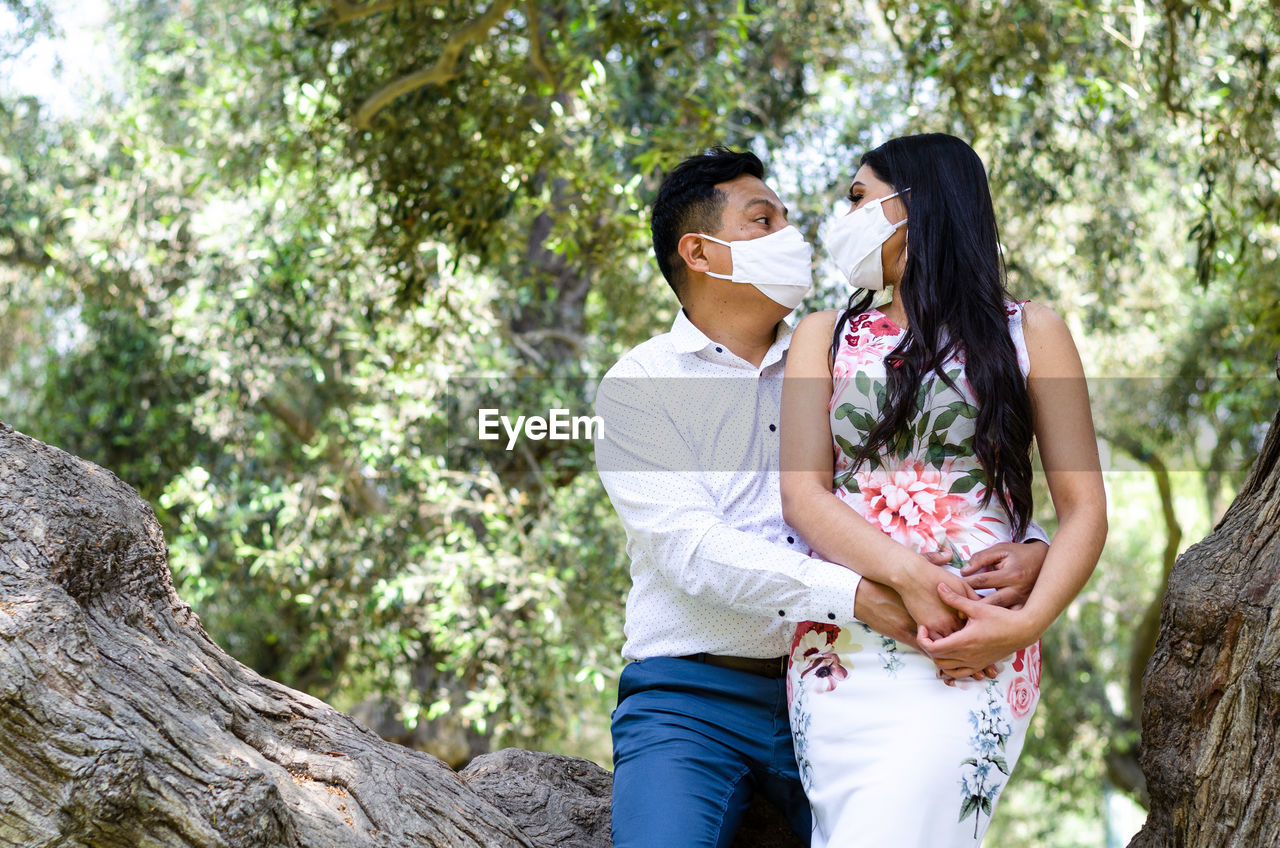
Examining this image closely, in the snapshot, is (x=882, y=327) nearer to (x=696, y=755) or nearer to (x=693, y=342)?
(x=693, y=342)

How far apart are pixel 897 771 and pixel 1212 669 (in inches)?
26.6

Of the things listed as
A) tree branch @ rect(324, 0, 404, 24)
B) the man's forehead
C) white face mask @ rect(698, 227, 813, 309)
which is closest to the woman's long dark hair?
white face mask @ rect(698, 227, 813, 309)

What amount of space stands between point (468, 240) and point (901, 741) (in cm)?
376

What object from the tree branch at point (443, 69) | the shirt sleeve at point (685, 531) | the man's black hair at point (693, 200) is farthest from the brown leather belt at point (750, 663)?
the tree branch at point (443, 69)

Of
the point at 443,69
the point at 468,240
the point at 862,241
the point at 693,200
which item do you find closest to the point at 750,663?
the point at 862,241

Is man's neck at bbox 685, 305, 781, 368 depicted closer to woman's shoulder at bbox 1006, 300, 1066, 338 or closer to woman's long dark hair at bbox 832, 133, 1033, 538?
woman's long dark hair at bbox 832, 133, 1033, 538

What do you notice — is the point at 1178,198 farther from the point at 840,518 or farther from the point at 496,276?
the point at 840,518

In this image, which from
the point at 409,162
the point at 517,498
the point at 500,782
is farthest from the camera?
the point at 517,498

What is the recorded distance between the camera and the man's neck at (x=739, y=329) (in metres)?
2.95

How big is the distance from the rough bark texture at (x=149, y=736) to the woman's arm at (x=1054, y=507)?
865 millimetres

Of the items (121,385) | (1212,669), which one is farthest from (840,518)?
(121,385)

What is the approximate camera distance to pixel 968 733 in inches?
83.6

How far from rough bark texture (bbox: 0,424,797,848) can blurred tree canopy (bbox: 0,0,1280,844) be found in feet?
9.50

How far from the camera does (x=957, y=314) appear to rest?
230 centimetres
